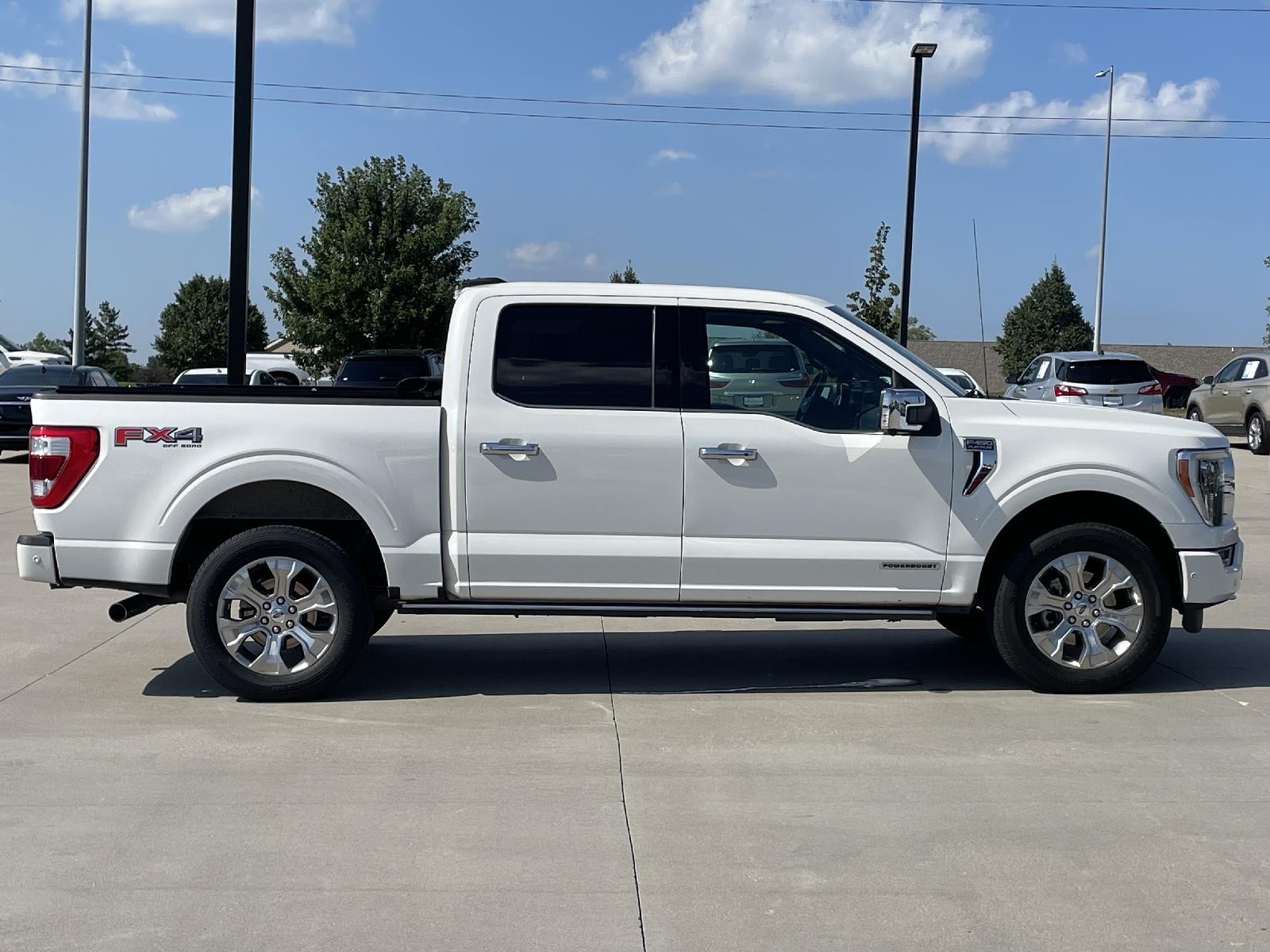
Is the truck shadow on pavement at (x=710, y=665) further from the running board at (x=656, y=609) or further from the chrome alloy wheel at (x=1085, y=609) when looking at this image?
the running board at (x=656, y=609)

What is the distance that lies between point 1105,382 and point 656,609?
20.8 m

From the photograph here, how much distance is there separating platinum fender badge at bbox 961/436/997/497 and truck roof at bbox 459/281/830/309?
1000mm

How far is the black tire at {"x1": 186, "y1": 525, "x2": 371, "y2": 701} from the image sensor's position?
6.54 m

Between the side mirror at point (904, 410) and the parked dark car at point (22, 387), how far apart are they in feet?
54.7

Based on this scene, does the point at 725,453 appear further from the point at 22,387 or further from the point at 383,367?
the point at 22,387

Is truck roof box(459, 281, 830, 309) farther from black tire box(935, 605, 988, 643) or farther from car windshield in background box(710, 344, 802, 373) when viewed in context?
black tire box(935, 605, 988, 643)

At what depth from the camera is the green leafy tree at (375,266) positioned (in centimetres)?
4081

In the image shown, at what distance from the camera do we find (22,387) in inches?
861

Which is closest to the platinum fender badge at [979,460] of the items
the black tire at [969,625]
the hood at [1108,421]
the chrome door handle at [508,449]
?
the hood at [1108,421]

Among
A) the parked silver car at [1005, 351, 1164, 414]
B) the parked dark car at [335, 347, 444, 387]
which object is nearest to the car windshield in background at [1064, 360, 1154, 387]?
the parked silver car at [1005, 351, 1164, 414]

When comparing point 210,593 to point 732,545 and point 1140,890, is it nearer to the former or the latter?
point 732,545

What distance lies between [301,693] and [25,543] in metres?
1.50

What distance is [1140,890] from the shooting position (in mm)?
4293

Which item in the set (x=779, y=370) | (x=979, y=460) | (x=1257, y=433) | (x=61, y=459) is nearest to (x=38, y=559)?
(x=61, y=459)
